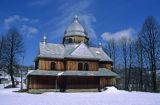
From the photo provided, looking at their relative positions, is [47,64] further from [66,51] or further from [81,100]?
[81,100]

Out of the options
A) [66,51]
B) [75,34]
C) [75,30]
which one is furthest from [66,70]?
[75,30]

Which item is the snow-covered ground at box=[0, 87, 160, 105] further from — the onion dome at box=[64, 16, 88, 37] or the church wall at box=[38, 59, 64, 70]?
the onion dome at box=[64, 16, 88, 37]

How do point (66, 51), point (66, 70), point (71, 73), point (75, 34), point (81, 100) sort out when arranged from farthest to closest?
point (75, 34) → point (66, 51) → point (66, 70) → point (71, 73) → point (81, 100)

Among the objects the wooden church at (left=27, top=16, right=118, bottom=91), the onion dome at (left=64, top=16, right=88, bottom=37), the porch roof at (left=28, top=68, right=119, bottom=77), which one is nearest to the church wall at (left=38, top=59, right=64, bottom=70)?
the wooden church at (left=27, top=16, right=118, bottom=91)

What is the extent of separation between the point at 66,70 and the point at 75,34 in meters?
8.02

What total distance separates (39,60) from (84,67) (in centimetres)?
710

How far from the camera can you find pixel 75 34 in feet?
147

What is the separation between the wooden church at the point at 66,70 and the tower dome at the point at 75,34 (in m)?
1.63

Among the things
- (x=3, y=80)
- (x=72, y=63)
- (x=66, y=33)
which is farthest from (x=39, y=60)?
(x=3, y=80)

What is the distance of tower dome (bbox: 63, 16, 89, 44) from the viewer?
147 feet

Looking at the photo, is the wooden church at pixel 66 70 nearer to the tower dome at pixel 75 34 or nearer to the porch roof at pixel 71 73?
the porch roof at pixel 71 73

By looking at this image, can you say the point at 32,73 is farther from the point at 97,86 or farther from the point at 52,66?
the point at 97,86

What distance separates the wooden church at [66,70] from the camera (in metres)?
38.2

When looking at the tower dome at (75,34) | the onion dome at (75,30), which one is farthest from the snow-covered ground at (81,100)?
the onion dome at (75,30)
